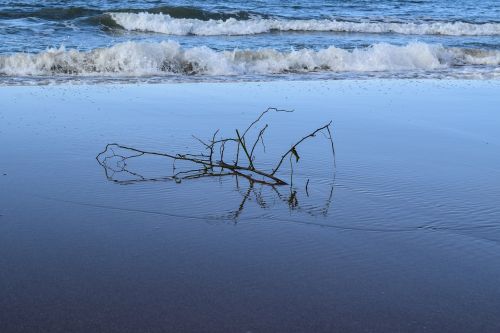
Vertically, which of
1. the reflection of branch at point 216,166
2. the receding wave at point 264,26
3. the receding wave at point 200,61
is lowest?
the receding wave at point 264,26

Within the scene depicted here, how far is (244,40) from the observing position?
14.1 m

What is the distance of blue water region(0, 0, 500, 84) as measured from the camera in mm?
9633

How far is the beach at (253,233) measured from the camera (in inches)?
85.1

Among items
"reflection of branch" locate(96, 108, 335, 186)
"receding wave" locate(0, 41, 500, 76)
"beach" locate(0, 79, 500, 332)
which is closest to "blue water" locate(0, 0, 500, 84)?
"receding wave" locate(0, 41, 500, 76)

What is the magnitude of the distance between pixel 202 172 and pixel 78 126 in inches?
61.0

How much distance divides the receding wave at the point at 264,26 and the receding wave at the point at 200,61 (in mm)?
4615

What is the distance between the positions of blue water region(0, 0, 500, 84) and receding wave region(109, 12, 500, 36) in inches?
1.0

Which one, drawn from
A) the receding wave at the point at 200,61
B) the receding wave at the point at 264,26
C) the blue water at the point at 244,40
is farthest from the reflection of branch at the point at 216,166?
the receding wave at the point at 264,26

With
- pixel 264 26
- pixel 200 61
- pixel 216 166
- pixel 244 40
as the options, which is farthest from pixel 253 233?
pixel 264 26

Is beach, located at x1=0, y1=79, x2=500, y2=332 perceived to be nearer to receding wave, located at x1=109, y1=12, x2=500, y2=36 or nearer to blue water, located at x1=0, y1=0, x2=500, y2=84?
blue water, located at x1=0, y1=0, x2=500, y2=84

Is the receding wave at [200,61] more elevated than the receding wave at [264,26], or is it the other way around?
the receding wave at [200,61]

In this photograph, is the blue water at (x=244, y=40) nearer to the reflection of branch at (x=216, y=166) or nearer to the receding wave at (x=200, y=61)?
the receding wave at (x=200, y=61)

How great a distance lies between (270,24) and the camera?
16062mm

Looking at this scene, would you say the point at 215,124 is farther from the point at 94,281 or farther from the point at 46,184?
the point at 94,281
